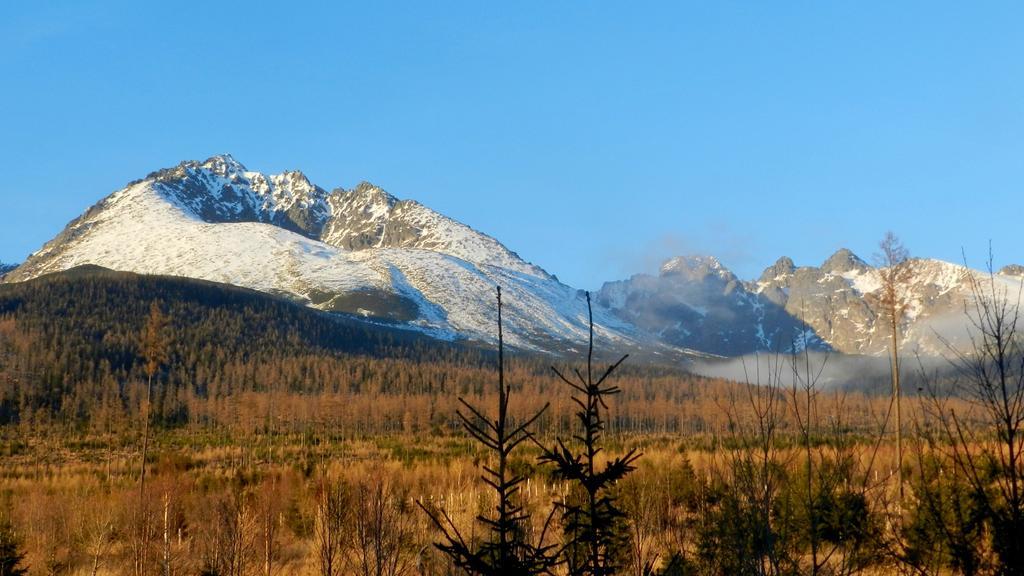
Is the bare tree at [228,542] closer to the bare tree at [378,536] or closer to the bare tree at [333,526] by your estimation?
the bare tree at [333,526]

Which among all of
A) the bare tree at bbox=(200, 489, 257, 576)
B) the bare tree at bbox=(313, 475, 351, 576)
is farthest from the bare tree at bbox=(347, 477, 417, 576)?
the bare tree at bbox=(200, 489, 257, 576)

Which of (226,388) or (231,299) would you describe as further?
(231,299)

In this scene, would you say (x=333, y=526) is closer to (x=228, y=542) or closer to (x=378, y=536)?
(x=228, y=542)

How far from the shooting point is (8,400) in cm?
10212

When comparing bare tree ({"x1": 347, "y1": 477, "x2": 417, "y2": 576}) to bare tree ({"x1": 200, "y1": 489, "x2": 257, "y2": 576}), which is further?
bare tree ({"x1": 200, "y1": 489, "x2": 257, "y2": 576})

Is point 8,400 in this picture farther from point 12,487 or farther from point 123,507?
point 123,507

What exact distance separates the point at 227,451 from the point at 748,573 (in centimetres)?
6961

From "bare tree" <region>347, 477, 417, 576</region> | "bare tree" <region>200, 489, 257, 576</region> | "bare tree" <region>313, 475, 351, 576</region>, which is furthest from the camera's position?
"bare tree" <region>313, 475, 351, 576</region>

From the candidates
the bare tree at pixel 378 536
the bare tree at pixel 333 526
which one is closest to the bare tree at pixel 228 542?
the bare tree at pixel 333 526

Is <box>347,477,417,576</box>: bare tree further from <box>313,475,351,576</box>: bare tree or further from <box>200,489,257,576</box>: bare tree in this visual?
<box>200,489,257,576</box>: bare tree

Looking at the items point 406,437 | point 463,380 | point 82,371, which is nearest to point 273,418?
point 406,437

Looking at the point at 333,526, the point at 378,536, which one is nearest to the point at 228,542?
the point at 333,526

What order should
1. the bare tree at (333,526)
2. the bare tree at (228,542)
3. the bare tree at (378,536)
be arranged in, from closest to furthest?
the bare tree at (378,536)
the bare tree at (228,542)
the bare tree at (333,526)

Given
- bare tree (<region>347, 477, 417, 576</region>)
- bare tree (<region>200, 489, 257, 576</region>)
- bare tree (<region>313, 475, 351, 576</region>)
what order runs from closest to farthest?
1. bare tree (<region>347, 477, 417, 576</region>)
2. bare tree (<region>200, 489, 257, 576</region>)
3. bare tree (<region>313, 475, 351, 576</region>)
